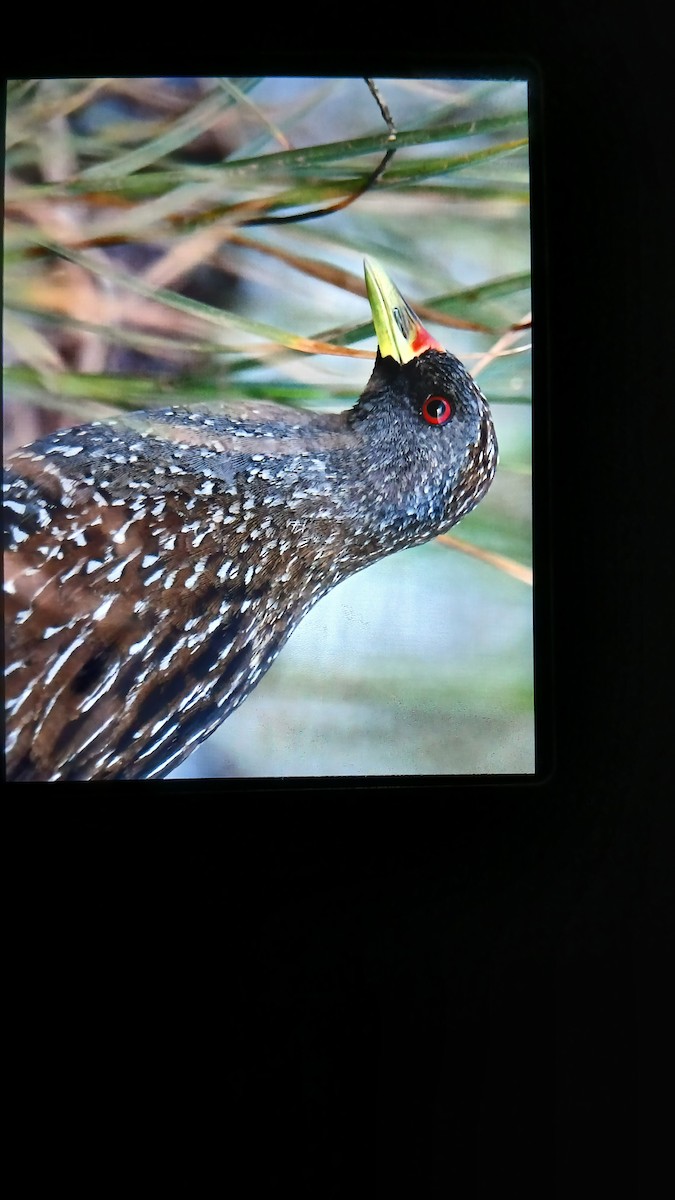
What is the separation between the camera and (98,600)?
0.80m

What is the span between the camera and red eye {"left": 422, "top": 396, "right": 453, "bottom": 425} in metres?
0.84

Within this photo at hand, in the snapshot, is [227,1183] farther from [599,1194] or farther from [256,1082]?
[599,1194]

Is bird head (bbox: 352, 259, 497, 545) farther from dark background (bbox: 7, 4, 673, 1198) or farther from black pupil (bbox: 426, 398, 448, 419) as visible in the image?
dark background (bbox: 7, 4, 673, 1198)

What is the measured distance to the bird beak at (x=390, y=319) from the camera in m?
0.84

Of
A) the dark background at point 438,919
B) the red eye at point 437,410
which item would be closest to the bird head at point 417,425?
Answer: the red eye at point 437,410

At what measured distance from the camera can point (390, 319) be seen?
0.84m

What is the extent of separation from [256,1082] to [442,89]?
1.10 metres

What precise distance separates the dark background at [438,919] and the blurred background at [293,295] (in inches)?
2.0

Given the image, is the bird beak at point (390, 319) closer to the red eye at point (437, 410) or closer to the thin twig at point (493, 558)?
the red eye at point (437, 410)

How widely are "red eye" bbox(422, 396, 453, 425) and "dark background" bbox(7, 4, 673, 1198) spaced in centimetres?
13

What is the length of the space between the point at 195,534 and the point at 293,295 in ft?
0.91

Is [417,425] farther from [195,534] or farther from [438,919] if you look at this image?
[438,919]

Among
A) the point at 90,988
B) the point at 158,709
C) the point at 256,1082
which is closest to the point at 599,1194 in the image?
the point at 256,1082

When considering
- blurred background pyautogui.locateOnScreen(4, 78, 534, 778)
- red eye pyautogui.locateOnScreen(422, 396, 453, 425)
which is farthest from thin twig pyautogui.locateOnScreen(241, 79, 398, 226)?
red eye pyautogui.locateOnScreen(422, 396, 453, 425)
